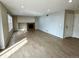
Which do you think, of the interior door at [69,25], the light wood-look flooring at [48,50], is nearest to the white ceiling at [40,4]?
the interior door at [69,25]

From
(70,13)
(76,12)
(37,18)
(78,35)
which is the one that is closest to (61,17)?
(70,13)

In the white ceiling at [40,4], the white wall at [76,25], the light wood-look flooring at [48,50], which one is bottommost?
the light wood-look flooring at [48,50]

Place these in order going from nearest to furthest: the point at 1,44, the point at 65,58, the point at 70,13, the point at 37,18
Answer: the point at 65,58 → the point at 1,44 → the point at 70,13 → the point at 37,18

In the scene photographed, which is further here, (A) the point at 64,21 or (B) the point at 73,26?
(B) the point at 73,26

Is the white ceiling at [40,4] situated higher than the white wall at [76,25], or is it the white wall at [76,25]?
the white ceiling at [40,4]

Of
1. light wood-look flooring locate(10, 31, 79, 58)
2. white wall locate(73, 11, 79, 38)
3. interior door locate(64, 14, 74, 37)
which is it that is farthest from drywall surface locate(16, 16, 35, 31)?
light wood-look flooring locate(10, 31, 79, 58)

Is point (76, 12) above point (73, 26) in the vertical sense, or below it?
above

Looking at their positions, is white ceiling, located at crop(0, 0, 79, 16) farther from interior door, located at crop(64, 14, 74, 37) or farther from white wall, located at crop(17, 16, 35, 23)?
white wall, located at crop(17, 16, 35, 23)

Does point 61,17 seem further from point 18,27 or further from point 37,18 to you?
point 18,27

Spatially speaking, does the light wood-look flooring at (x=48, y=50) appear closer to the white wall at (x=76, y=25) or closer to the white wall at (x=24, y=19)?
the white wall at (x=76, y=25)

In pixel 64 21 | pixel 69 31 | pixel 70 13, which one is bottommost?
pixel 69 31

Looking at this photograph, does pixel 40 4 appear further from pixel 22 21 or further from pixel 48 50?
pixel 22 21

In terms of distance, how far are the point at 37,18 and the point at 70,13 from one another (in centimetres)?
660

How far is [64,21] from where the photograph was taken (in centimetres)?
568
